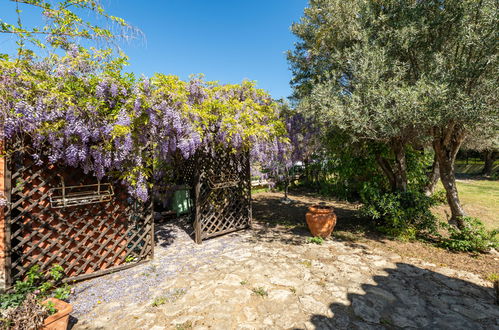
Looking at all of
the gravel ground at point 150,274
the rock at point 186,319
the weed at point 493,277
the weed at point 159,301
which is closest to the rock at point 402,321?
the weed at point 493,277

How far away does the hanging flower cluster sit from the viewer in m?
3.28

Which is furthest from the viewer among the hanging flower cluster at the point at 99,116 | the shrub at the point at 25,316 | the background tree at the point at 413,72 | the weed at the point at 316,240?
the weed at the point at 316,240

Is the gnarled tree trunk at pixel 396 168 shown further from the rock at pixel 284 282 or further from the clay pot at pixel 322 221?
the rock at pixel 284 282

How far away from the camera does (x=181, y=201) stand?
8.30 meters

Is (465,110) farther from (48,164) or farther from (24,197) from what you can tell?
(24,197)

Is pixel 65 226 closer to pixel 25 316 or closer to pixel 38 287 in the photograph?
pixel 38 287

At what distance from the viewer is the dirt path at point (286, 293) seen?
2.92 m

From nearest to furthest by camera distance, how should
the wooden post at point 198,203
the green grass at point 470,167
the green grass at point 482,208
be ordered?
the wooden post at point 198,203, the green grass at point 482,208, the green grass at point 470,167

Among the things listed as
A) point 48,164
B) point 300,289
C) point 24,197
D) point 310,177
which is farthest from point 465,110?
point 310,177

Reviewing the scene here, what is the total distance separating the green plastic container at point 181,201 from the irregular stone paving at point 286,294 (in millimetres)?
3159

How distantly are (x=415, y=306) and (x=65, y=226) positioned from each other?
547 centimetres

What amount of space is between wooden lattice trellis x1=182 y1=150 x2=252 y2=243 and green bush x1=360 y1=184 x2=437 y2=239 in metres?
3.34

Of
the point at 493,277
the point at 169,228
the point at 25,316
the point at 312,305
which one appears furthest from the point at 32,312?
the point at 493,277

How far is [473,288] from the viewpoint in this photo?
360 centimetres
